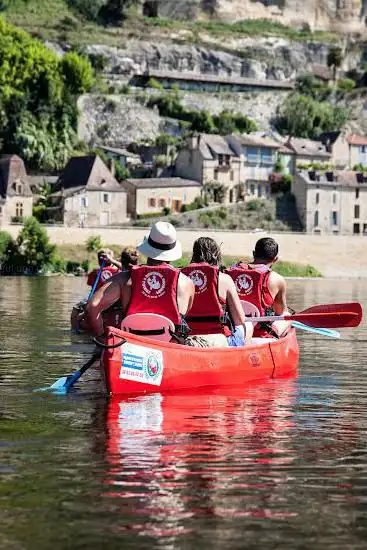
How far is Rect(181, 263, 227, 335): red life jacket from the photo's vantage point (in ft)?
55.7

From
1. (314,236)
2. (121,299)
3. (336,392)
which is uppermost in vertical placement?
(121,299)

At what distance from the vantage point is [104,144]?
4353 inches

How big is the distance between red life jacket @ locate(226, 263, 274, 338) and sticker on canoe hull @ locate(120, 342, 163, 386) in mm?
2947

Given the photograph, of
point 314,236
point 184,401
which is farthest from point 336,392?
point 314,236

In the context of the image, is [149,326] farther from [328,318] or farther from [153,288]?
[328,318]

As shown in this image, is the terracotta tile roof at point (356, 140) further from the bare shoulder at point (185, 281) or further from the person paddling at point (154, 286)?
the person paddling at point (154, 286)

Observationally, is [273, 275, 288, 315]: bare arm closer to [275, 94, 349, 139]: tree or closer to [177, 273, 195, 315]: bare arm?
[177, 273, 195, 315]: bare arm

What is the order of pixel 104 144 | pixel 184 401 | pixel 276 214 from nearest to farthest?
pixel 184 401, pixel 276 214, pixel 104 144

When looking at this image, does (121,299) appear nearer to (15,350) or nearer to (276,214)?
(15,350)

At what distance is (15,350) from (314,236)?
62.4m

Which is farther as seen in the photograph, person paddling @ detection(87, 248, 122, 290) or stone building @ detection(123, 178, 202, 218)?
stone building @ detection(123, 178, 202, 218)

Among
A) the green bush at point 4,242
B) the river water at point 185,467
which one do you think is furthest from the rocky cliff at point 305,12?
the river water at point 185,467

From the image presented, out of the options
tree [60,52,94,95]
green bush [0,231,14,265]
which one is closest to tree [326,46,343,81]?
tree [60,52,94,95]

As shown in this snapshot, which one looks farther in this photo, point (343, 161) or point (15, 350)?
point (343, 161)
